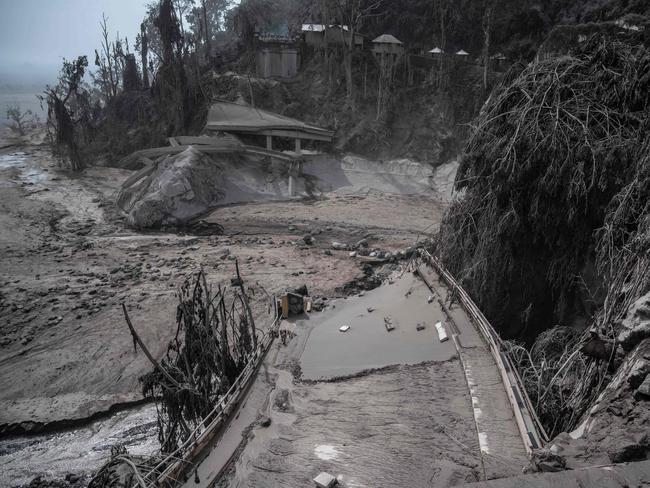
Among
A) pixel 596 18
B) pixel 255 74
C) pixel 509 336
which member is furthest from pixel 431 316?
pixel 255 74

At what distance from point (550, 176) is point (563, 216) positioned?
2.62 feet

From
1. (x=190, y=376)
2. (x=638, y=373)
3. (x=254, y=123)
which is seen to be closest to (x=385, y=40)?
(x=254, y=123)

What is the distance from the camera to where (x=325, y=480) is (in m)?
5.04

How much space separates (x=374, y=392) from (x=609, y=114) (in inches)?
266

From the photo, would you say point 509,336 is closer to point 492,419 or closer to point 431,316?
point 431,316

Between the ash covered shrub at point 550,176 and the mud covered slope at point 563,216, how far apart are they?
0.02 meters

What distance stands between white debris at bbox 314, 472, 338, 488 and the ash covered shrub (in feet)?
17.5

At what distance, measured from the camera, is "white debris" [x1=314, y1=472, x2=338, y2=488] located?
4977 millimetres

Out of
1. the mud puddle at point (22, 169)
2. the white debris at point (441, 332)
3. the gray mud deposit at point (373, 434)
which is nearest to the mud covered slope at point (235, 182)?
the mud puddle at point (22, 169)

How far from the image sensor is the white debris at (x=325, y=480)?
4977 mm

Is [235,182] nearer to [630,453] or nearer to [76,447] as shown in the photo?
[76,447]

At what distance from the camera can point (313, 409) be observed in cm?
675

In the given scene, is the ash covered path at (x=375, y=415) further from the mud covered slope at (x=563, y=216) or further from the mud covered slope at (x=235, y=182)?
the mud covered slope at (x=235, y=182)

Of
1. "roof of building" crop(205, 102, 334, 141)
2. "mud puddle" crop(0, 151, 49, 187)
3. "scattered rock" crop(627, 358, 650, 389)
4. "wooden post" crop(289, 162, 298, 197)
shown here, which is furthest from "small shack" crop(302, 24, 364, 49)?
"scattered rock" crop(627, 358, 650, 389)
